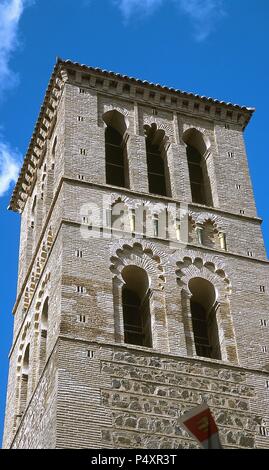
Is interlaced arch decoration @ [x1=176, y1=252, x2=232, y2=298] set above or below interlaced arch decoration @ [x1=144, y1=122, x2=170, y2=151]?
below

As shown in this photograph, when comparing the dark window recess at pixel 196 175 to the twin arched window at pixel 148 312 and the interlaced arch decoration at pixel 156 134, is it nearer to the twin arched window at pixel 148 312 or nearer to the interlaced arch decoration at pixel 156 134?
the interlaced arch decoration at pixel 156 134

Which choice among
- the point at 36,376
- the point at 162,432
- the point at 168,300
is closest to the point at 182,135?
the point at 168,300

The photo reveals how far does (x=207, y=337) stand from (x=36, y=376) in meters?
3.46

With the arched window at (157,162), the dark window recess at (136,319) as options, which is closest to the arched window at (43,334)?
the dark window recess at (136,319)

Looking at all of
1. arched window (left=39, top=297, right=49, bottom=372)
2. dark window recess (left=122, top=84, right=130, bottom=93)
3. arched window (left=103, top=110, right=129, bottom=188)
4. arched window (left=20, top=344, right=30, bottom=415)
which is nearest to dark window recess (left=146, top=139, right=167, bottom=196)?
arched window (left=103, top=110, right=129, bottom=188)

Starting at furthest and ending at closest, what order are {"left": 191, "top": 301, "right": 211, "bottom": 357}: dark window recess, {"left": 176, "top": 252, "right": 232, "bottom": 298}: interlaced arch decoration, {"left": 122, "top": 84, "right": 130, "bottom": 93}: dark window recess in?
{"left": 122, "top": 84, "right": 130, "bottom": 93}: dark window recess < {"left": 176, "top": 252, "right": 232, "bottom": 298}: interlaced arch decoration < {"left": 191, "top": 301, "right": 211, "bottom": 357}: dark window recess

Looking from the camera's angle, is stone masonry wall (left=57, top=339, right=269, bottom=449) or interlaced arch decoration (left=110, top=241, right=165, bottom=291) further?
interlaced arch decoration (left=110, top=241, right=165, bottom=291)

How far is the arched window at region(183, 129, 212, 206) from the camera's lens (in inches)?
963

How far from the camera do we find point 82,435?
17531mm

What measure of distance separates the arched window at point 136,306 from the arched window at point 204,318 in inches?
39.3

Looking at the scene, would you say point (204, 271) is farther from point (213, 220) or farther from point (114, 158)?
point (114, 158)

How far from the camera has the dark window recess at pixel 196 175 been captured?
80.4 feet

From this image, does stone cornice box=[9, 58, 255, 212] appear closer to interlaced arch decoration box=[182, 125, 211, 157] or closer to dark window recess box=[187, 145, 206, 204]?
interlaced arch decoration box=[182, 125, 211, 157]
